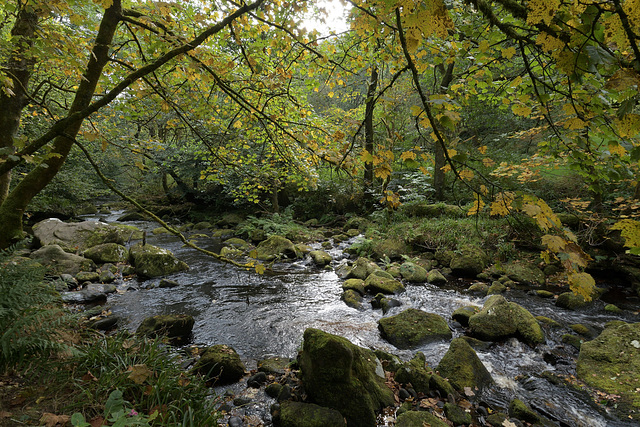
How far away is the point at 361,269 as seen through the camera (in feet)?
27.3

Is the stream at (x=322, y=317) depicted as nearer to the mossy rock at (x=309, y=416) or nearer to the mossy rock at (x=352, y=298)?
the mossy rock at (x=352, y=298)

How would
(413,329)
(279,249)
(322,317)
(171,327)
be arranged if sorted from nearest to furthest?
(171,327) < (413,329) < (322,317) < (279,249)

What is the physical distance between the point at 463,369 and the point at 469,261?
485cm

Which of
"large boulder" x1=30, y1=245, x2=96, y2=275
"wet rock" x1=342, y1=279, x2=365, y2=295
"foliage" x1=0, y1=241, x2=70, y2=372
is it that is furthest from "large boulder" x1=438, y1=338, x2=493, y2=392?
"large boulder" x1=30, y1=245, x2=96, y2=275

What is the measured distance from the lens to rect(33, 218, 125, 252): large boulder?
928 centimetres

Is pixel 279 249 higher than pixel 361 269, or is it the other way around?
pixel 279 249

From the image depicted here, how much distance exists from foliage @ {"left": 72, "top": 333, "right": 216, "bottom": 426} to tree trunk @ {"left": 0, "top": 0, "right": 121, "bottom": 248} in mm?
1817

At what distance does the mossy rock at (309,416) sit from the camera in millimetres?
2992

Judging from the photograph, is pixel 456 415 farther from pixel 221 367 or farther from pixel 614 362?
pixel 221 367

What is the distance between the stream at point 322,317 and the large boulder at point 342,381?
2.43ft

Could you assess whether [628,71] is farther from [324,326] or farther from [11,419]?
[324,326]

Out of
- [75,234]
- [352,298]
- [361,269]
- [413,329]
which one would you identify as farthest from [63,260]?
[413,329]

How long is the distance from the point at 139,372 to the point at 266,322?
3168mm

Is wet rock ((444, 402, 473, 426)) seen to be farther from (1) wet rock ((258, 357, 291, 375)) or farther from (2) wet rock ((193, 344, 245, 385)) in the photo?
(2) wet rock ((193, 344, 245, 385))
